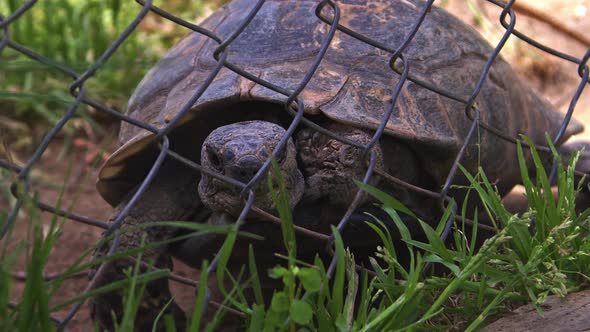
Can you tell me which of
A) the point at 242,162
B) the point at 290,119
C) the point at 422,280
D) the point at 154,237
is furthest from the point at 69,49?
the point at 422,280

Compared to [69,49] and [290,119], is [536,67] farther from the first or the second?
[290,119]

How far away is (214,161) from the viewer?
7.84 ft

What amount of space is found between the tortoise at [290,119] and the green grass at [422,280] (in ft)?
1.22

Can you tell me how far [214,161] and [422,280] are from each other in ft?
2.55

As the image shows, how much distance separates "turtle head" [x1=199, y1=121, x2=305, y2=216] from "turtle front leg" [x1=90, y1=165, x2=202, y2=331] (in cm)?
34

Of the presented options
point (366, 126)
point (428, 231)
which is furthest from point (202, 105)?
point (428, 231)

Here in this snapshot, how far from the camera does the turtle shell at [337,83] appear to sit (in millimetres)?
2535

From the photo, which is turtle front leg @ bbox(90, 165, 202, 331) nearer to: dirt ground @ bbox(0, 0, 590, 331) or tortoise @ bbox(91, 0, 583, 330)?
tortoise @ bbox(91, 0, 583, 330)

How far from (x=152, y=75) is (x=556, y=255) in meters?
1.77

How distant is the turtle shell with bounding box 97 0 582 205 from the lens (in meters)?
2.54

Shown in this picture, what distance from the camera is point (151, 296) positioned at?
2.61m

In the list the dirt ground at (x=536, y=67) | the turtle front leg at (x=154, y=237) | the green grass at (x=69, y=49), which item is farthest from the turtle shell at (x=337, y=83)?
the green grass at (x=69, y=49)

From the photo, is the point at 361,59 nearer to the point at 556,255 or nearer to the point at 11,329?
the point at 556,255

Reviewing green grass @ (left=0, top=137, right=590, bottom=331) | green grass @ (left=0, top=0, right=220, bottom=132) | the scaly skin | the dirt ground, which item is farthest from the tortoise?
green grass @ (left=0, top=0, right=220, bottom=132)
